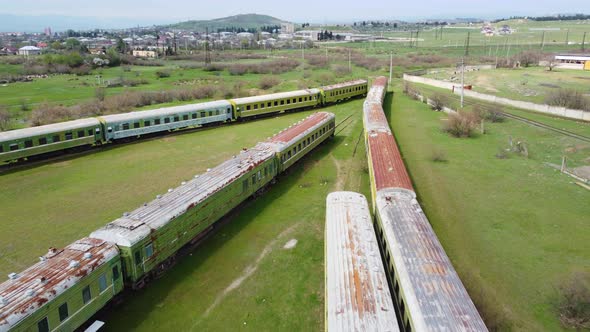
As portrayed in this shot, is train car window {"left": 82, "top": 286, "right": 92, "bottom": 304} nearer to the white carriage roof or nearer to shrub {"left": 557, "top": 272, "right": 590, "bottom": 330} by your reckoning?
shrub {"left": 557, "top": 272, "right": 590, "bottom": 330}

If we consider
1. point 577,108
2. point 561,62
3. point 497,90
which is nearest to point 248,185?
point 577,108

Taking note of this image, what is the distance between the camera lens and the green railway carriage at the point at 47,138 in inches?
1170

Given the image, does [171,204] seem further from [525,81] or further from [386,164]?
[525,81]

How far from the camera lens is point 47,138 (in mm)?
31578

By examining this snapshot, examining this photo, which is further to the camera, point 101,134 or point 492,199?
point 101,134

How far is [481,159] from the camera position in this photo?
32.6 meters

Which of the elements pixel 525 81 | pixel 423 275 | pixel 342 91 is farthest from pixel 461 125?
pixel 525 81

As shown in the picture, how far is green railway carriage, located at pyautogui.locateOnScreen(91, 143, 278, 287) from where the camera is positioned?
15383 millimetres

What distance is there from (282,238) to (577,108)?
43.9m

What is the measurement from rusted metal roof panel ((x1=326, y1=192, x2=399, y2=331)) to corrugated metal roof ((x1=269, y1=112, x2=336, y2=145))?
1141cm

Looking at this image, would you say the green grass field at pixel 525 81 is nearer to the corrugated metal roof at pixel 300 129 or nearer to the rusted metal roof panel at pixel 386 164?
the corrugated metal roof at pixel 300 129

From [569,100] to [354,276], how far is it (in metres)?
48.2

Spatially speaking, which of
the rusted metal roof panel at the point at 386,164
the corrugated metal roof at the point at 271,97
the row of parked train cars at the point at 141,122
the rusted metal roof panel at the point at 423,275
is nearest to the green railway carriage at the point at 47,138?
the row of parked train cars at the point at 141,122

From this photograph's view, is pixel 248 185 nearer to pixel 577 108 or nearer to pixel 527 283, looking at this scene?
pixel 527 283
